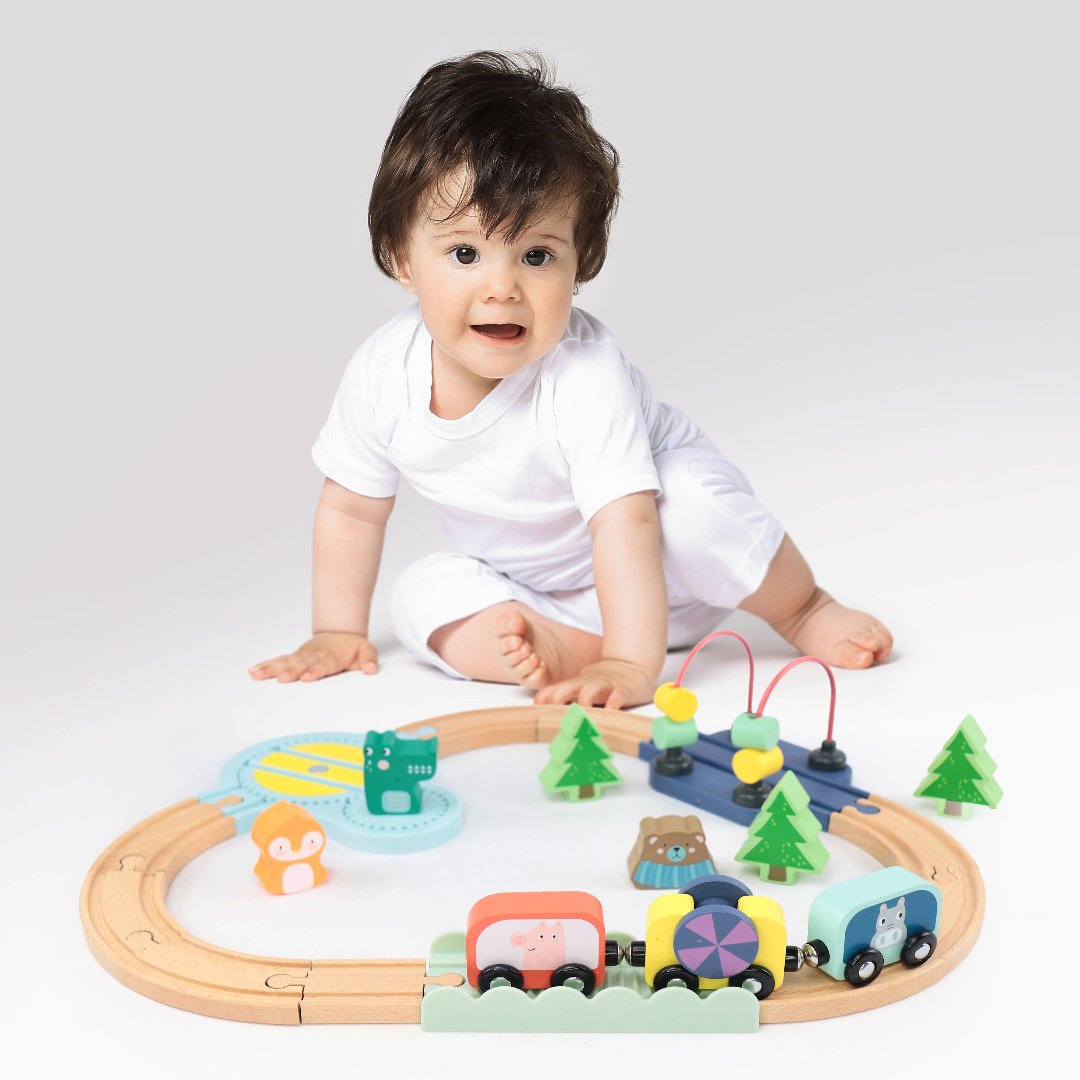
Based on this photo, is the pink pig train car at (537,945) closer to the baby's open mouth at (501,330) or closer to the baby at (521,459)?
the baby at (521,459)

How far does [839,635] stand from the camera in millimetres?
2334

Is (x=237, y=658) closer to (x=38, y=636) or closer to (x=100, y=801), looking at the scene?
(x=38, y=636)

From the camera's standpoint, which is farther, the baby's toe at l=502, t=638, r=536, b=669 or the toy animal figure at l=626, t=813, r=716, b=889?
the baby's toe at l=502, t=638, r=536, b=669

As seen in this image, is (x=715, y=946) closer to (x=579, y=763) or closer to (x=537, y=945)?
(x=537, y=945)

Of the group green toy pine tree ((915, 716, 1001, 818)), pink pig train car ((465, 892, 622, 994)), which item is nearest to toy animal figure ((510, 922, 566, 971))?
pink pig train car ((465, 892, 622, 994))

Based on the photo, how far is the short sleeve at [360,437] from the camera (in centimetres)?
233

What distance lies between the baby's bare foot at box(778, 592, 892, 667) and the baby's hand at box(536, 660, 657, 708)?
0.28 metres

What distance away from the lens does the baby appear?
204cm

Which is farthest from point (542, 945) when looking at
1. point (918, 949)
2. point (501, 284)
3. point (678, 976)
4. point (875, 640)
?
point (875, 640)

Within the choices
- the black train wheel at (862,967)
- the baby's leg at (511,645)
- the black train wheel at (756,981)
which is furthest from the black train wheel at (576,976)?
the baby's leg at (511,645)

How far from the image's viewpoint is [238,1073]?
133cm

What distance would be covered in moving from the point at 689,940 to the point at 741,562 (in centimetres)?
96

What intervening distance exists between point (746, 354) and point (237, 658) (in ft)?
5.29

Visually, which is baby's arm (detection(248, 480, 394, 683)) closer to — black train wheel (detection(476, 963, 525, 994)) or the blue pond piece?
the blue pond piece
